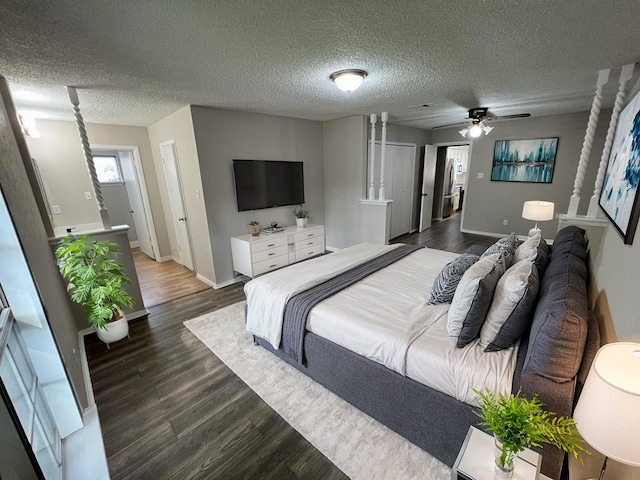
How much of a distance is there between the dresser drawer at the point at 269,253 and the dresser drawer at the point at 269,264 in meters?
0.05

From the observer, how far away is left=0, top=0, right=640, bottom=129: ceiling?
1435mm

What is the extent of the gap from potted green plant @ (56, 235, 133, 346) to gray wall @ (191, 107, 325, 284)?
1.33 metres

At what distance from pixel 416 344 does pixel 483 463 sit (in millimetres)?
558

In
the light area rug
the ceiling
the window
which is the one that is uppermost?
the ceiling

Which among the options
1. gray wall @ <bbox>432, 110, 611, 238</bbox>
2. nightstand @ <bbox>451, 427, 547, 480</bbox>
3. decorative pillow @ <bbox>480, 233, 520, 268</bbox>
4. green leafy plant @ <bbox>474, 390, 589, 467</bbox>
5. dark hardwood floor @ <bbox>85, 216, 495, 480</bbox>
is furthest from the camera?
gray wall @ <bbox>432, 110, 611, 238</bbox>

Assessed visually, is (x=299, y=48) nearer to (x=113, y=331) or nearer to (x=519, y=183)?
(x=113, y=331)

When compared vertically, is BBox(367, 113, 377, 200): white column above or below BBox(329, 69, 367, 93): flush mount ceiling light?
below

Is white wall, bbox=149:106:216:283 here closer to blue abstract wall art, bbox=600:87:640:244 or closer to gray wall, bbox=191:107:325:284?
gray wall, bbox=191:107:325:284

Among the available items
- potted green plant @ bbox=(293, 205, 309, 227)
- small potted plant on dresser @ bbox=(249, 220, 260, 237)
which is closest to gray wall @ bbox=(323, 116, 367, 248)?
potted green plant @ bbox=(293, 205, 309, 227)

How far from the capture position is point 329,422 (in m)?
1.78

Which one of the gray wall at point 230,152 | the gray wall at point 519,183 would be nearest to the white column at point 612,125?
the gray wall at point 519,183

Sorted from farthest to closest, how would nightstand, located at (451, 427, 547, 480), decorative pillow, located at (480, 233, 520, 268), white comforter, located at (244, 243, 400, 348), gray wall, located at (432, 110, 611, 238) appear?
1. gray wall, located at (432, 110, 611, 238)
2. white comforter, located at (244, 243, 400, 348)
3. decorative pillow, located at (480, 233, 520, 268)
4. nightstand, located at (451, 427, 547, 480)

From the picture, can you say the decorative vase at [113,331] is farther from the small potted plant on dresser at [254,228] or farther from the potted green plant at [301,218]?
the potted green plant at [301,218]

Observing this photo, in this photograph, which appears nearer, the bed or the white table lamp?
the bed
